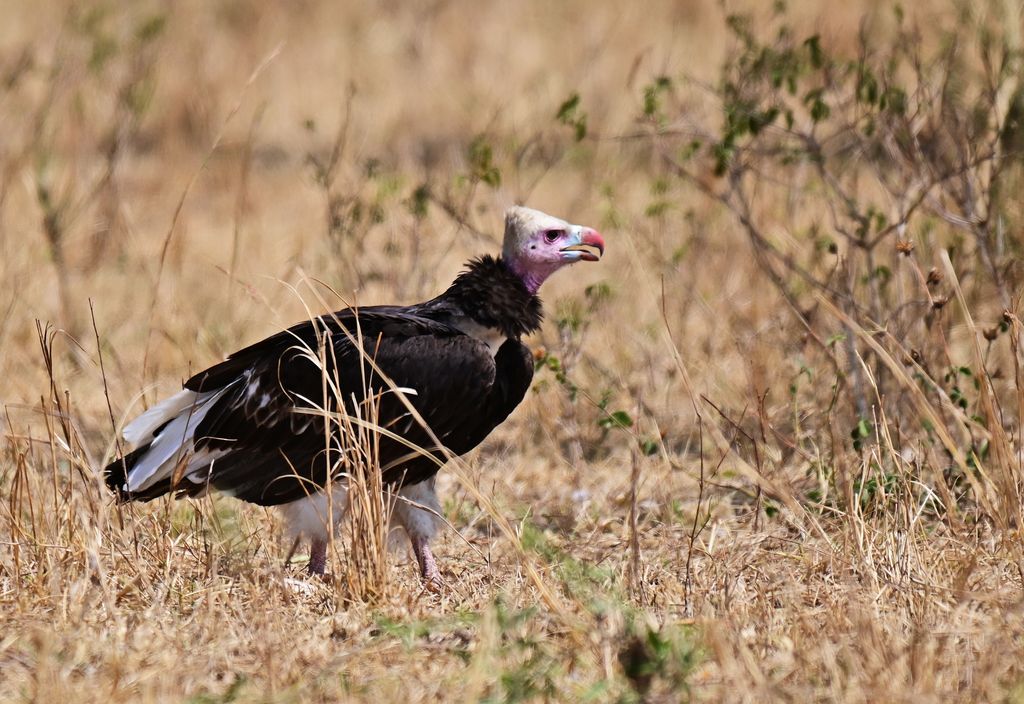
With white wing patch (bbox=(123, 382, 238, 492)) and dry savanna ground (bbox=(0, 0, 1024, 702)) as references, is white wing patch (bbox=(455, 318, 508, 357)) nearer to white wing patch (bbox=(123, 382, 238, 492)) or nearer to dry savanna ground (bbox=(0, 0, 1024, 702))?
dry savanna ground (bbox=(0, 0, 1024, 702))

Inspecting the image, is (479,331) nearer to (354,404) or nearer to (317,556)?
(354,404)

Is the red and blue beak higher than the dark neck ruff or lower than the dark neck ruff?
→ higher

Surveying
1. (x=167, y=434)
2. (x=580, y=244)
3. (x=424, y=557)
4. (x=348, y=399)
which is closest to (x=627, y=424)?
(x=580, y=244)

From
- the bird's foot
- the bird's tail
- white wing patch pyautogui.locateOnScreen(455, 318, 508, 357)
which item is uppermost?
white wing patch pyautogui.locateOnScreen(455, 318, 508, 357)

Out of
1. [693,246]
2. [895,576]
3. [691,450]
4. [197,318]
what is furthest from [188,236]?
[895,576]

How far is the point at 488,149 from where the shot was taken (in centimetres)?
523

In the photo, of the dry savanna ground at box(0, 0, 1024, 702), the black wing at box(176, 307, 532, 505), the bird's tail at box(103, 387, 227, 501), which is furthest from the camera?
the bird's tail at box(103, 387, 227, 501)

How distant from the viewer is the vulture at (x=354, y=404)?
426 centimetres

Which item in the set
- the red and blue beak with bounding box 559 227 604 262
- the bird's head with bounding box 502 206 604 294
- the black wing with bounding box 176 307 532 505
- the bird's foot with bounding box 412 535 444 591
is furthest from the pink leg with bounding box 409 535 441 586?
the red and blue beak with bounding box 559 227 604 262

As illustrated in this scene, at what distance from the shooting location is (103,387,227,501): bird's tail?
436 cm

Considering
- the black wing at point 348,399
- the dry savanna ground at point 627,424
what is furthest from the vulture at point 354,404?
the dry savanna ground at point 627,424

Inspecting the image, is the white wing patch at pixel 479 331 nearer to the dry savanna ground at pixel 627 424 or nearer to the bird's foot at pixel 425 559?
the dry savanna ground at pixel 627 424

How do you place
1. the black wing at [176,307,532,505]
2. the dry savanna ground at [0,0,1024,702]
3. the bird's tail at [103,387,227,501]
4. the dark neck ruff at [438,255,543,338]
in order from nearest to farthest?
the dry savanna ground at [0,0,1024,702] → the black wing at [176,307,532,505] → the bird's tail at [103,387,227,501] → the dark neck ruff at [438,255,543,338]

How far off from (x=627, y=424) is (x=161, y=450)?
1493mm
